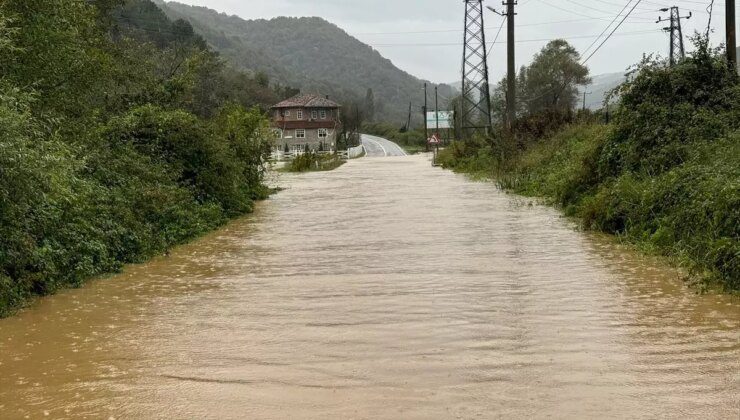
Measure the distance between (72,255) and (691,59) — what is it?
50.3 ft

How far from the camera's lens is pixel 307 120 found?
11325 centimetres

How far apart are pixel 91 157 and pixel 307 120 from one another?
98292 millimetres

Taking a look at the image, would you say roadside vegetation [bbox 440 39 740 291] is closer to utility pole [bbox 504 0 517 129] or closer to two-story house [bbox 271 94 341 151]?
utility pole [bbox 504 0 517 129]

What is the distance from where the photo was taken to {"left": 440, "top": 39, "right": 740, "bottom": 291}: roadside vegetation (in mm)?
11586

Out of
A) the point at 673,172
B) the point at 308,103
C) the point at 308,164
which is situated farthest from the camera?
the point at 308,103

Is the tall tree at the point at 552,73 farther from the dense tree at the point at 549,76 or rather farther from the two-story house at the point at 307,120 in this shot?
the two-story house at the point at 307,120

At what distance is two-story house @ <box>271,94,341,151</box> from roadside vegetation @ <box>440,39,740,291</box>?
86.9 meters

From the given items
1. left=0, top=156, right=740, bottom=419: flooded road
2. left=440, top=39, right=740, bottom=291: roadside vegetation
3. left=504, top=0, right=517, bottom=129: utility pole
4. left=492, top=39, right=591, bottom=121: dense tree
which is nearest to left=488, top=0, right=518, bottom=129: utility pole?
left=504, top=0, right=517, bottom=129: utility pole

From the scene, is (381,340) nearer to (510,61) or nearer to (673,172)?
(673,172)

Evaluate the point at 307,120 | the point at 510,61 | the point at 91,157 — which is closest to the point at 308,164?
the point at 510,61

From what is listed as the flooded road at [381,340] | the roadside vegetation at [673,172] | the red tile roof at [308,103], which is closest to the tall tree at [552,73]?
the red tile roof at [308,103]

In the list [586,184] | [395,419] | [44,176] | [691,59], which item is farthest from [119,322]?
[691,59]

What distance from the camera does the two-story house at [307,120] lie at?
11250cm

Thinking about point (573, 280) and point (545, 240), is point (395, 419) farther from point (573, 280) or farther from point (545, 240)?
point (545, 240)
